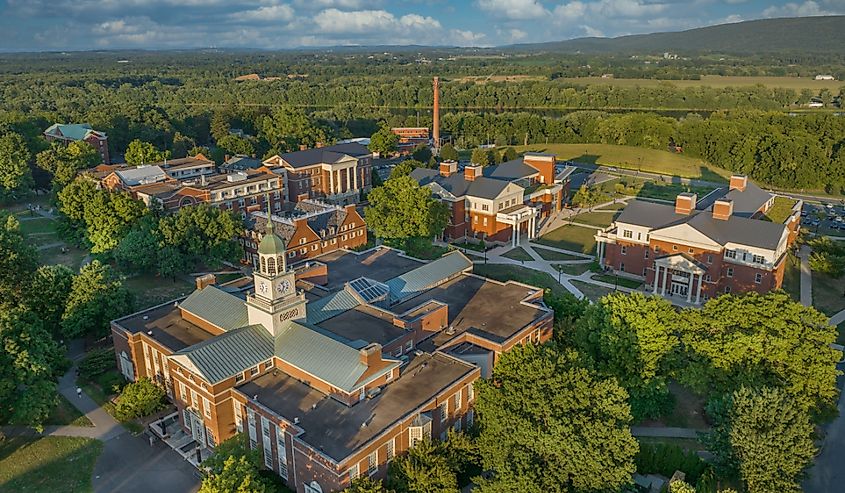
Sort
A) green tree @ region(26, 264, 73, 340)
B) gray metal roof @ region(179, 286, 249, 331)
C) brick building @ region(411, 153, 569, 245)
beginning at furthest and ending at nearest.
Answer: brick building @ region(411, 153, 569, 245), green tree @ region(26, 264, 73, 340), gray metal roof @ region(179, 286, 249, 331)

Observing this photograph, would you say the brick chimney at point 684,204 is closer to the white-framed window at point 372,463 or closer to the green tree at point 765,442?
the green tree at point 765,442

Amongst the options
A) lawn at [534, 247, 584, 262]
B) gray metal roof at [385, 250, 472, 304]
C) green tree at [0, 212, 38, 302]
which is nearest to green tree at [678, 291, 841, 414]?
gray metal roof at [385, 250, 472, 304]

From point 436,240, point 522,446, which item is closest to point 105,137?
point 436,240

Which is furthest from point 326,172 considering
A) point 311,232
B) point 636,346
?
point 636,346

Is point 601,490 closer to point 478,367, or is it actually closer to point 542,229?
point 478,367

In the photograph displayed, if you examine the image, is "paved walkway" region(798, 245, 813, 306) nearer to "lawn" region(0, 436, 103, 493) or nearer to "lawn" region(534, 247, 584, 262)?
"lawn" region(534, 247, 584, 262)

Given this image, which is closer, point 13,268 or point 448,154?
point 13,268

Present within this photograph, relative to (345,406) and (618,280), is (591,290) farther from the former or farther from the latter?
(345,406)
